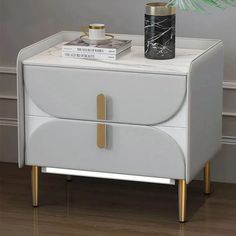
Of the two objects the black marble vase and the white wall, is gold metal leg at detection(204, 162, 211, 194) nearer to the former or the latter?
the white wall

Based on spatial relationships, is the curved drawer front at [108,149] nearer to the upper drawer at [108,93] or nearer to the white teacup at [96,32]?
the upper drawer at [108,93]

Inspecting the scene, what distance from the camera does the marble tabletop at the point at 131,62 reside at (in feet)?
9.64

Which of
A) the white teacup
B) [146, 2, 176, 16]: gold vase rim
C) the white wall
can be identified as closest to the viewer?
[146, 2, 176, 16]: gold vase rim

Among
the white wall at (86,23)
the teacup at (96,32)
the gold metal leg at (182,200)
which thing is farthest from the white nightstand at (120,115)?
the white wall at (86,23)

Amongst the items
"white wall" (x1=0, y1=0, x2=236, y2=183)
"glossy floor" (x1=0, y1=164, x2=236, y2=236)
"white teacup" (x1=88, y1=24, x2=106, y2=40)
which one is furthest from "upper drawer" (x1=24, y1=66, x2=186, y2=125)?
"white wall" (x1=0, y1=0, x2=236, y2=183)

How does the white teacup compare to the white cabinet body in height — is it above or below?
above

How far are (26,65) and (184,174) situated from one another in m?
0.67

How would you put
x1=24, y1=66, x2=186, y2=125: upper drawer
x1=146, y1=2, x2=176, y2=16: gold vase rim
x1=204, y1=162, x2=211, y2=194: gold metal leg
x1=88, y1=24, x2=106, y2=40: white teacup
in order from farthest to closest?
x1=204, y1=162, x2=211, y2=194: gold metal leg < x1=88, y1=24, x2=106, y2=40: white teacup < x1=146, y1=2, x2=176, y2=16: gold vase rim < x1=24, y1=66, x2=186, y2=125: upper drawer

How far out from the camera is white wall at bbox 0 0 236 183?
3426 mm

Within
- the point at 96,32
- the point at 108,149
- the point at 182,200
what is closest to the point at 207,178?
the point at 182,200

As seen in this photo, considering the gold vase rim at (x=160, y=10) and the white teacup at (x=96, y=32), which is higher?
the gold vase rim at (x=160, y=10)

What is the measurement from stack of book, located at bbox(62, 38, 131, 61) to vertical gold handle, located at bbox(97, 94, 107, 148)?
17 centimetres

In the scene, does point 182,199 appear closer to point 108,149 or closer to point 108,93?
point 108,149

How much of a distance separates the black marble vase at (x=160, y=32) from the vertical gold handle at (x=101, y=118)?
0.82 ft
